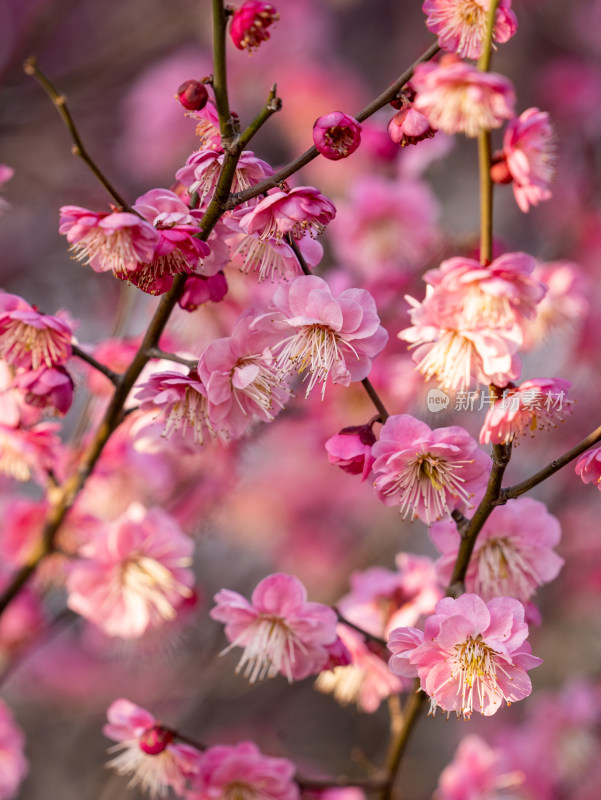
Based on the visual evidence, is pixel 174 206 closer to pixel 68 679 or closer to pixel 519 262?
pixel 519 262

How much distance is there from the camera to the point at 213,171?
837mm

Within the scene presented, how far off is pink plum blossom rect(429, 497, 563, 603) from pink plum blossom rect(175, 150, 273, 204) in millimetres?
431

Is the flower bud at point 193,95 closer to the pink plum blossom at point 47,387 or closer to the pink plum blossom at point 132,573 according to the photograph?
the pink plum blossom at point 47,387

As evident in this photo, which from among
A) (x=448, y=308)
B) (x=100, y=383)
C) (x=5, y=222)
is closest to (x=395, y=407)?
(x=100, y=383)

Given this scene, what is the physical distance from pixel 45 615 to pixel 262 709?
121cm

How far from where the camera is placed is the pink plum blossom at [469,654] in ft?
2.54

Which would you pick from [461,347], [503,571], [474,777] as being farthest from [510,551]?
[474,777]

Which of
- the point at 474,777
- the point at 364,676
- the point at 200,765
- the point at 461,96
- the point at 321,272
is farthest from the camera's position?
the point at 321,272

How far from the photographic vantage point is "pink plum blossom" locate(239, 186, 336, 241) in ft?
2.56

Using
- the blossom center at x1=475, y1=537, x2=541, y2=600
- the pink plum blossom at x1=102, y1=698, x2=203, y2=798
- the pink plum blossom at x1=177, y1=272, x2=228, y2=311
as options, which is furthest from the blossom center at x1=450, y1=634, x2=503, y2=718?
the pink plum blossom at x1=177, y1=272, x2=228, y2=311

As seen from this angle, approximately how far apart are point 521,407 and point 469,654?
0.81 ft

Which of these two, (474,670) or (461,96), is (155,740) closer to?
(474,670)

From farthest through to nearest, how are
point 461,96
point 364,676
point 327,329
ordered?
point 364,676, point 327,329, point 461,96

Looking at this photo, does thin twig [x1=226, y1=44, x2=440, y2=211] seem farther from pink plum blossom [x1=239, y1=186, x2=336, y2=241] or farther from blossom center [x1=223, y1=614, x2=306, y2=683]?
blossom center [x1=223, y1=614, x2=306, y2=683]
